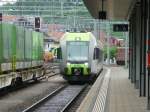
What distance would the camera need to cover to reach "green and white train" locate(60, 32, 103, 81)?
35094mm

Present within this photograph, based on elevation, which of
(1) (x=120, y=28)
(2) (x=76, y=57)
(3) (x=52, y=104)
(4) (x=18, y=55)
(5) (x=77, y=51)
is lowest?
(3) (x=52, y=104)

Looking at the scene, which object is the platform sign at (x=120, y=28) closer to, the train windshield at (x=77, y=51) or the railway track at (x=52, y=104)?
the train windshield at (x=77, y=51)

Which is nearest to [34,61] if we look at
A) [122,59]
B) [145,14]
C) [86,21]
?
[145,14]

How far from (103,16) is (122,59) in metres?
73.2

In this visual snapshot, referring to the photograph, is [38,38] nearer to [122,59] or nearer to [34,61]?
[34,61]

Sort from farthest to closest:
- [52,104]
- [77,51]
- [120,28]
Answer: [120,28]
[77,51]
[52,104]

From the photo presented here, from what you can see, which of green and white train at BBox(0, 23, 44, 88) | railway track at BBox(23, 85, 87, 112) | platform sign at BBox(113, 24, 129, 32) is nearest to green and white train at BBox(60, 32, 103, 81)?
green and white train at BBox(0, 23, 44, 88)

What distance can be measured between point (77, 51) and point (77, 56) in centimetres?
31

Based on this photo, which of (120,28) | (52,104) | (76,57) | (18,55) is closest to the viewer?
(52,104)

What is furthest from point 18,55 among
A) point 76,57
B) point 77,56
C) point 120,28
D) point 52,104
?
point 120,28

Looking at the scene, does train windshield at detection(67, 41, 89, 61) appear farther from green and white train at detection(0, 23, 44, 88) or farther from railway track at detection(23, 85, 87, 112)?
railway track at detection(23, 85, 87, 112)

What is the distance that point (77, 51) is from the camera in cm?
3559

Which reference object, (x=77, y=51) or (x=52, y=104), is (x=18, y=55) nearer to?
(x=52, y=104)

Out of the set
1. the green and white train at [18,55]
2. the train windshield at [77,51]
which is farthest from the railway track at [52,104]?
the train windshield at [77,51]
